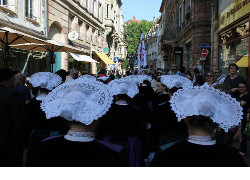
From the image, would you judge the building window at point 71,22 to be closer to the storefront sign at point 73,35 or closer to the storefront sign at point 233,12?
the storefront sign at point 73,35

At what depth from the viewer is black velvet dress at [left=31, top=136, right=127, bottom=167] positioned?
1833 mm

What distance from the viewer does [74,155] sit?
1.84 meters

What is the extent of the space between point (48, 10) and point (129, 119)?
14772mm

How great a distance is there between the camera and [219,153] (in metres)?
1.85

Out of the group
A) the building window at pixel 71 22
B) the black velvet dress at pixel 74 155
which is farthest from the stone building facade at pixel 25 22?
the black velvet dress at pixel 74 155

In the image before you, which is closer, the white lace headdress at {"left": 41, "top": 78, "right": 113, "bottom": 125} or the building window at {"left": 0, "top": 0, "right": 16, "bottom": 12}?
the white lace headdress at {"left": 41, "top": 78, "right": 113, "bottom": 125}

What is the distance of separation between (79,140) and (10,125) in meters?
2.16

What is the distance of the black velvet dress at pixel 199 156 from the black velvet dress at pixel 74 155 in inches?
13.4

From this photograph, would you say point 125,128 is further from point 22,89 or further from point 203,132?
point 22,89

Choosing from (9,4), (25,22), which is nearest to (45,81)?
(9,4)

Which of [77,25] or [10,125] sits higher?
[77,25]

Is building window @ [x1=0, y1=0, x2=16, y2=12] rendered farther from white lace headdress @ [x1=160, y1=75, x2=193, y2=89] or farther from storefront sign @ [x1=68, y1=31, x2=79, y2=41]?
white lace headdress @ [x1=160, y1=75, x2=193, y2=89]

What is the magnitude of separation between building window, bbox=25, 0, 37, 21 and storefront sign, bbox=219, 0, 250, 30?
10045mm

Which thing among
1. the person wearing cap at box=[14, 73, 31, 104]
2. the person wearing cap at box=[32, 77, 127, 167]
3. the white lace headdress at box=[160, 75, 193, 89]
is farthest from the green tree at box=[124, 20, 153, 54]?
the person wearing cap at box=[32, 77, 127, 167]
